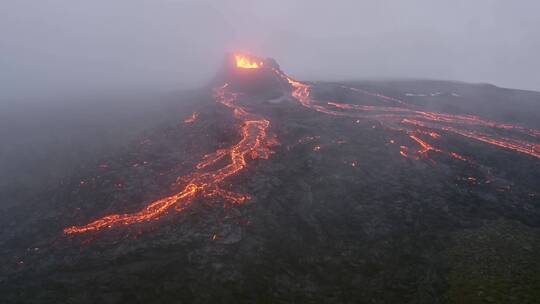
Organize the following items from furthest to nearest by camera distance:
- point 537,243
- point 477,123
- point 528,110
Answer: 1. point 528,110
2. point 477,123
3. point 537,243

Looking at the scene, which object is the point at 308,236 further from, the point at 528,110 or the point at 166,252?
the point at 528,110

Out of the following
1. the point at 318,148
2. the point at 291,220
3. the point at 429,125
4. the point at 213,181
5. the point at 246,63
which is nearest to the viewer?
the point at 291,220

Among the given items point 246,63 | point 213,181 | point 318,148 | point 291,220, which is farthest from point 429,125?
point 246,63

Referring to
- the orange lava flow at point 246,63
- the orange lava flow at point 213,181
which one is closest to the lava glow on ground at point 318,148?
the orange lava flow at point 213,181

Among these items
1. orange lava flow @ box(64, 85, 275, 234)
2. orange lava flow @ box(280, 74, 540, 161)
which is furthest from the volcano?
orange lava flow @ box(280, 74, 540, 161)

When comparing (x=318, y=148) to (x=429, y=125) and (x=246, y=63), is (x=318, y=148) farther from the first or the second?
(x=246, y=63)

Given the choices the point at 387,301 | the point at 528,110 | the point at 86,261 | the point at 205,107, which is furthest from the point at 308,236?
the point at 528,110
